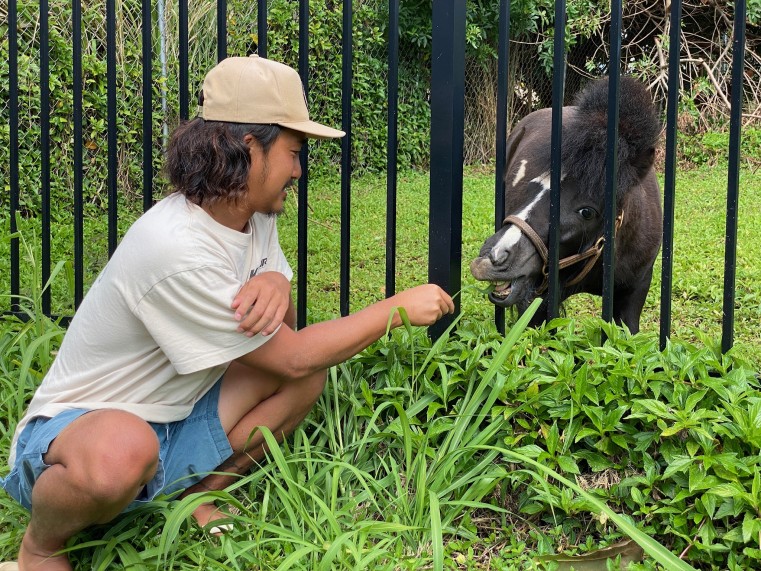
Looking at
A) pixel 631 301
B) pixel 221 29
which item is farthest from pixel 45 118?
pixel 631 301

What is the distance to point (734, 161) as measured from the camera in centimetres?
247

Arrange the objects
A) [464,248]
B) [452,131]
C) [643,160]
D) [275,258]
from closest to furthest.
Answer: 1. [275,258]
2. [452,131]
3. [643,160]
4. [464,248]

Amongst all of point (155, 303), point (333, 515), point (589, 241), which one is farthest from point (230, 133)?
point (589, 241)

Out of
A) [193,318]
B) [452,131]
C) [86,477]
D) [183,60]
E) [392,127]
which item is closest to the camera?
[86,477]

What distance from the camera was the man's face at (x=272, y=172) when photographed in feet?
7.67

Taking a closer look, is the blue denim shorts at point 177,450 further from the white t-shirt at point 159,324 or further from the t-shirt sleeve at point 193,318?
the t-shirt sleeve at point 193,318

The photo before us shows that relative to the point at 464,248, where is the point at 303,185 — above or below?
above

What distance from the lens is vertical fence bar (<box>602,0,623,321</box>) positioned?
2.59 metres

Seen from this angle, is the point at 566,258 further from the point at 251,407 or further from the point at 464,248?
the point at 464,248

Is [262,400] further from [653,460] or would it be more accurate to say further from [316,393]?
[653,460]

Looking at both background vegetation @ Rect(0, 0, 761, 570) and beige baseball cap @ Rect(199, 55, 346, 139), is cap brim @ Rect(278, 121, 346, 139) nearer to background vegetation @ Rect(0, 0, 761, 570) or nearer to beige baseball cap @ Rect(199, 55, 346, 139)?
beige baseball cap @ Rect(199, 55, 346, 139)

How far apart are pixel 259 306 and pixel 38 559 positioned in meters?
0.90

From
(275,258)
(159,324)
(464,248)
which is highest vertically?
(275,258)

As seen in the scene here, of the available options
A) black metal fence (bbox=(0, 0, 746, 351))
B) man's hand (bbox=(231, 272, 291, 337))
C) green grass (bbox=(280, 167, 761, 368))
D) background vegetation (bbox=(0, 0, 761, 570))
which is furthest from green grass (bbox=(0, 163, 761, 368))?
man's hand (bbox=(231, 272, 291, 337))
